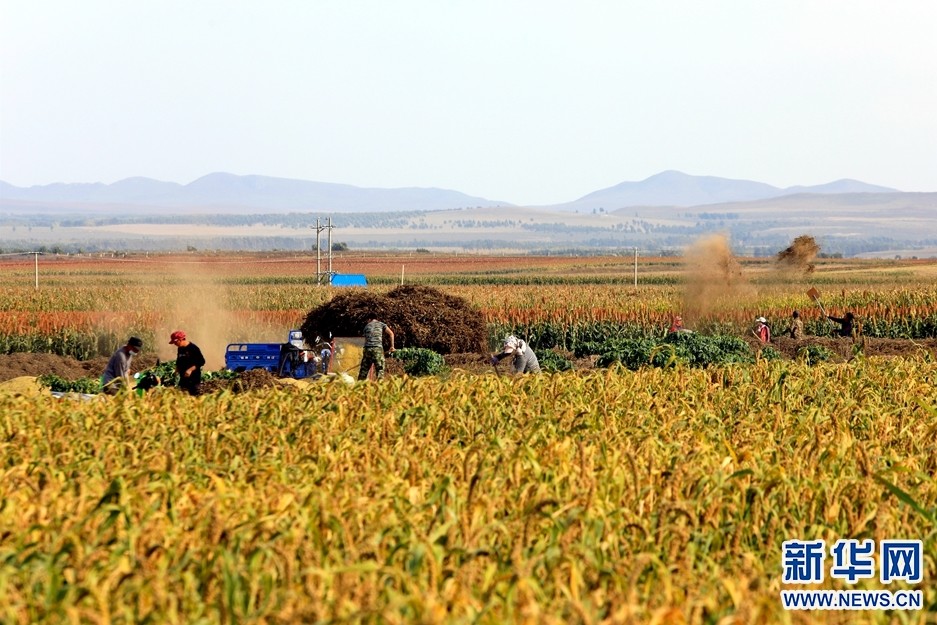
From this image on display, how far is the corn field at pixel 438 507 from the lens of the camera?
505 centimetres

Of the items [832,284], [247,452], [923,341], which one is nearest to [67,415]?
[247,452]

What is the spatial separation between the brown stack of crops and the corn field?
1474 centimetres

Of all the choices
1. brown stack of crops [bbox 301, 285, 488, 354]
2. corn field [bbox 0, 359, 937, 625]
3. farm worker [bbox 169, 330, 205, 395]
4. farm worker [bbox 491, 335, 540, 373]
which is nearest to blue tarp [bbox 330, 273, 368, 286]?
brown stack of crops [bbox 301, 285, 488, 354]

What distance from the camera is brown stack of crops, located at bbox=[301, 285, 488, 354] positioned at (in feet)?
84.9

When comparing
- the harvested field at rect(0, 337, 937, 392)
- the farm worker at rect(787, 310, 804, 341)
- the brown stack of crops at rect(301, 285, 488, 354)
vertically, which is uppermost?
the brown stack of crops at rect(301, 285, 488, 354)

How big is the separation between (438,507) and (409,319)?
19920mm

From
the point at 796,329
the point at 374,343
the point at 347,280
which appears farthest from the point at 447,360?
the point at 347,280

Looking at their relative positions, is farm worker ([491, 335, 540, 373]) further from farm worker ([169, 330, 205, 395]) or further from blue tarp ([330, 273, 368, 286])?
blue tarp ([330, 273, 368, 286])

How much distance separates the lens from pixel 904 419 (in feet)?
33.9

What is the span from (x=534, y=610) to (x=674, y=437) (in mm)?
5214

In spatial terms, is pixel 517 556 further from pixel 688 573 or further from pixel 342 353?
pixel 342 353

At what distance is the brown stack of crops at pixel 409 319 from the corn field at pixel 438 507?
1474cm

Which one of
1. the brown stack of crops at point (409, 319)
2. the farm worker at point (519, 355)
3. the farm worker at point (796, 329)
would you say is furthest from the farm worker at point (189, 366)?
the farm worker at point (796, 329)

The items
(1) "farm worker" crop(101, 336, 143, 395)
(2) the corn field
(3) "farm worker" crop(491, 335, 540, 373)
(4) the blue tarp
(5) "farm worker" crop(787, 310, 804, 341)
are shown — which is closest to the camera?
(2) the corn field
